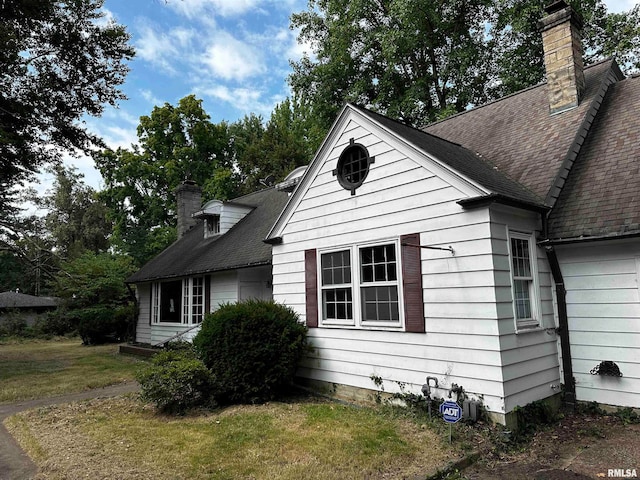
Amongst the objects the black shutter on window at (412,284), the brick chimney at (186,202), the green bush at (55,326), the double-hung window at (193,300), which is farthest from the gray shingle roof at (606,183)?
Answer: the green bush at (55,326)

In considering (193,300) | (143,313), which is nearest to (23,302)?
(143,313)

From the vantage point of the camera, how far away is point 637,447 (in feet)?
15.6

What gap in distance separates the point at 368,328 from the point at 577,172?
14.4 ft

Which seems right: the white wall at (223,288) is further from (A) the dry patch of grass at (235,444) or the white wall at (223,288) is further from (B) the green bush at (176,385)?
(A) the dry patch of grass at (235,444)

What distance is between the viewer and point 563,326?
6219mm

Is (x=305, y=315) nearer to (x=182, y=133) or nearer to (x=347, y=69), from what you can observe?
(x=347, y=69)

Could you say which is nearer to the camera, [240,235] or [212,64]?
[212,64]

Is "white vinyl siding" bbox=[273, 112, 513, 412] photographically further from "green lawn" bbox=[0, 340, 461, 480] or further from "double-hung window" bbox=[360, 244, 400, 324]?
"green lawn" bbox=[0, 340, 461, 480]

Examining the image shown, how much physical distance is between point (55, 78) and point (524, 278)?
1408 cm

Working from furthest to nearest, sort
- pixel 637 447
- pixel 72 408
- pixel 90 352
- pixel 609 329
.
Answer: pixel 90 352
pixel 72 408
pixel 609 329
pixel 637 447

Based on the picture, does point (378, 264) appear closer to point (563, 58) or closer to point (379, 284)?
point (379, 284)

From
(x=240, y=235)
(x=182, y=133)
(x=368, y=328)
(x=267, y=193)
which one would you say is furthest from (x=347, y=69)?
(x=368, y=328)

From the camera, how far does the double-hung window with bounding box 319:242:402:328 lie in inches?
268

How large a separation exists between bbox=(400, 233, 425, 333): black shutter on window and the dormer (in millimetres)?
10521
